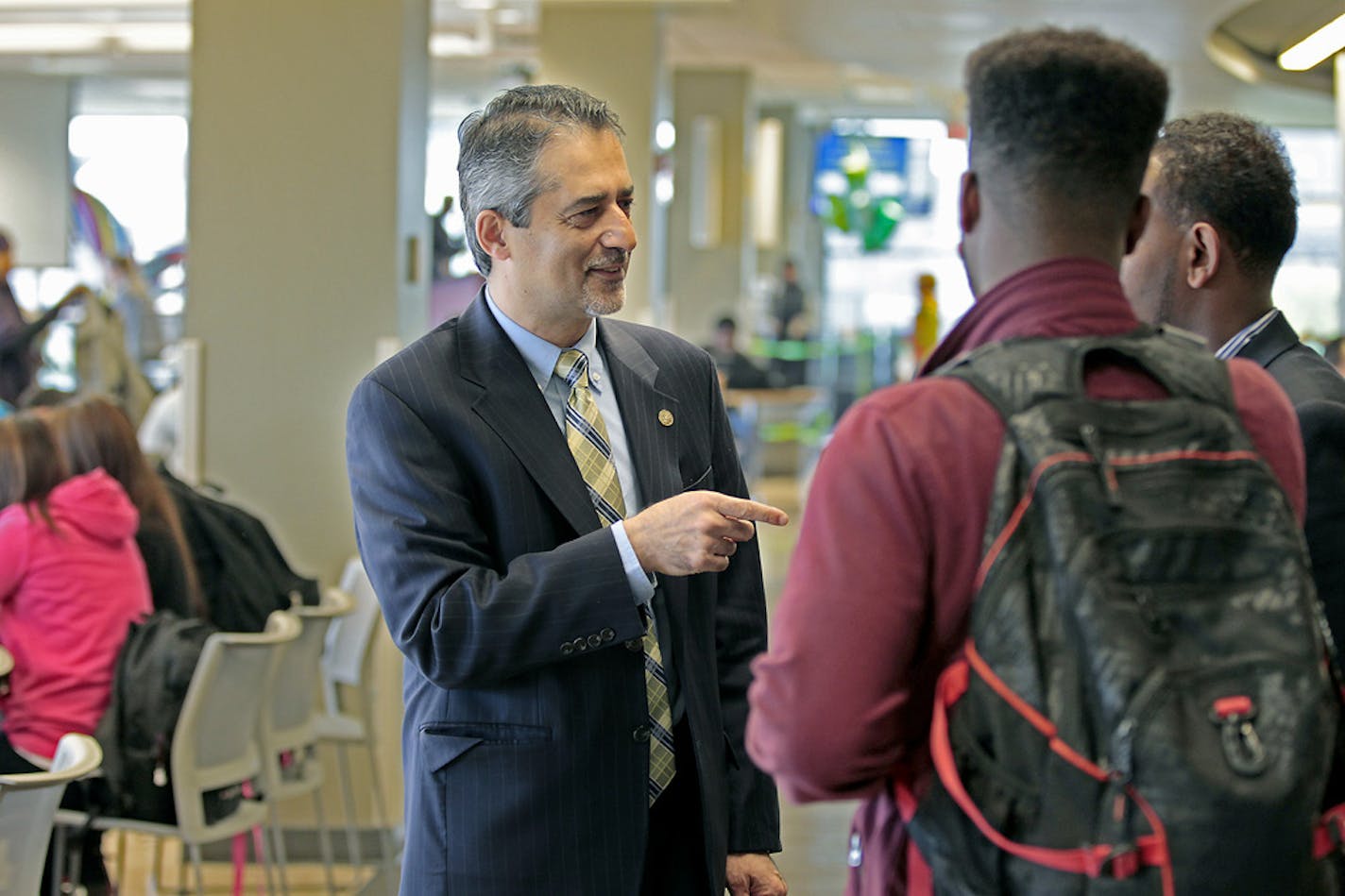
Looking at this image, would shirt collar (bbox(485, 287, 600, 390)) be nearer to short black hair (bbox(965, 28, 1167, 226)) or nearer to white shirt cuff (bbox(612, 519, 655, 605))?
white shirt cuff (bbox(612, 519, 655, 605))

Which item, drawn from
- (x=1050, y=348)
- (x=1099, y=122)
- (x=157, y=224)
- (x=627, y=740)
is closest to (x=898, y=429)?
(x=1050, y=348)

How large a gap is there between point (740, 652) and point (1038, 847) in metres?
1.00

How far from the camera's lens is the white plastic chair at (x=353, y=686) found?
4.95m

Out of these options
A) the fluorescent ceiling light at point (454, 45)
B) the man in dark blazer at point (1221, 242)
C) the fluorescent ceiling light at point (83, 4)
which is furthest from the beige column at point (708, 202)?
the man in dark blazer at point (1221, 242)

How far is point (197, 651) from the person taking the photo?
13.0 feet

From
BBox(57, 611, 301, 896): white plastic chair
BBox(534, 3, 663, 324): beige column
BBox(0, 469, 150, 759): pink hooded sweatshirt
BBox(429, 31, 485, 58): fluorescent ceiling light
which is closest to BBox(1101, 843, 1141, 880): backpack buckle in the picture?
BBox(57, 611, 301, 896): white plastic chair

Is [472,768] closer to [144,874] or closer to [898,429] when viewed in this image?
[898,429]

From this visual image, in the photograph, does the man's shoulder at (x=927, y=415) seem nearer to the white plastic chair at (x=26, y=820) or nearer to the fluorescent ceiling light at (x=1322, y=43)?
the white plastic chair at (x=26, y=820)

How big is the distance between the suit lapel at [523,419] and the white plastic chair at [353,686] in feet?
9.50

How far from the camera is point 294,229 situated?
529 centimetres

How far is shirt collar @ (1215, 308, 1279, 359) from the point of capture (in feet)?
6.70

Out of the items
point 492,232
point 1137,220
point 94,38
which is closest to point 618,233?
point 492,232

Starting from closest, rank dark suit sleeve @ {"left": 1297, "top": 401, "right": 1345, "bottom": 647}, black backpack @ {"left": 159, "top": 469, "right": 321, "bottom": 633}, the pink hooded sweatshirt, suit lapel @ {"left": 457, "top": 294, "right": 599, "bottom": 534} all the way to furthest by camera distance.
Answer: dark suit sleeve @ {"left": 1297, "top": 401, "right": 1345, "bottom": 647}
suit lapel @ {"left": 457, "top": 294, "right": 599, "bottom": 534}
the pink hooded sweatshirt
black backpack @ {"left": 159, "top": 469, "right": 321, "bottom": 633}

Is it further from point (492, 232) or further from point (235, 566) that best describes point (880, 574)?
point (235, 566)
